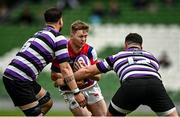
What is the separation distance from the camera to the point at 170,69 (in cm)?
2862

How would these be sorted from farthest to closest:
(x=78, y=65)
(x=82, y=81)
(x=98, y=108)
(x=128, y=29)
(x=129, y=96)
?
1. (x=128, y=29)
2. (x=98, y=108)
3. (x=82, y=81)
4. (x=78, y=65)
5. (x=129, y=96)

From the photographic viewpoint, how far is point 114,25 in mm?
30516

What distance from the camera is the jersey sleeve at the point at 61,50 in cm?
1284

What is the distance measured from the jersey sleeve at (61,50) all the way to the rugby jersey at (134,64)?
0.97 metres

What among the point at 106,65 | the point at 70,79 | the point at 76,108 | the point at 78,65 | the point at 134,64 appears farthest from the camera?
the point at 76,108

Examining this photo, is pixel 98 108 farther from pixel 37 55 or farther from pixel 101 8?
pixel 101 8

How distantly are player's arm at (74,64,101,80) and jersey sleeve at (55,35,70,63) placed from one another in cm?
44

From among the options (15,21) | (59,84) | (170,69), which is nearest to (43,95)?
(59,84)

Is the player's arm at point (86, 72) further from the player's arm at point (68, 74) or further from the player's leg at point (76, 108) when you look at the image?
the player's leg at point (76, 108)

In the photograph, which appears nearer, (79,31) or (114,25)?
(79,31)

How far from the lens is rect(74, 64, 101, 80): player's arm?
1290 centimetres

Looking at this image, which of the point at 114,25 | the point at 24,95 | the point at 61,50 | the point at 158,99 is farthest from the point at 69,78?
the point at 114,25

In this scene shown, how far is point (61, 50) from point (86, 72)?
0.62 m

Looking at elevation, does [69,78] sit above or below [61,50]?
below
